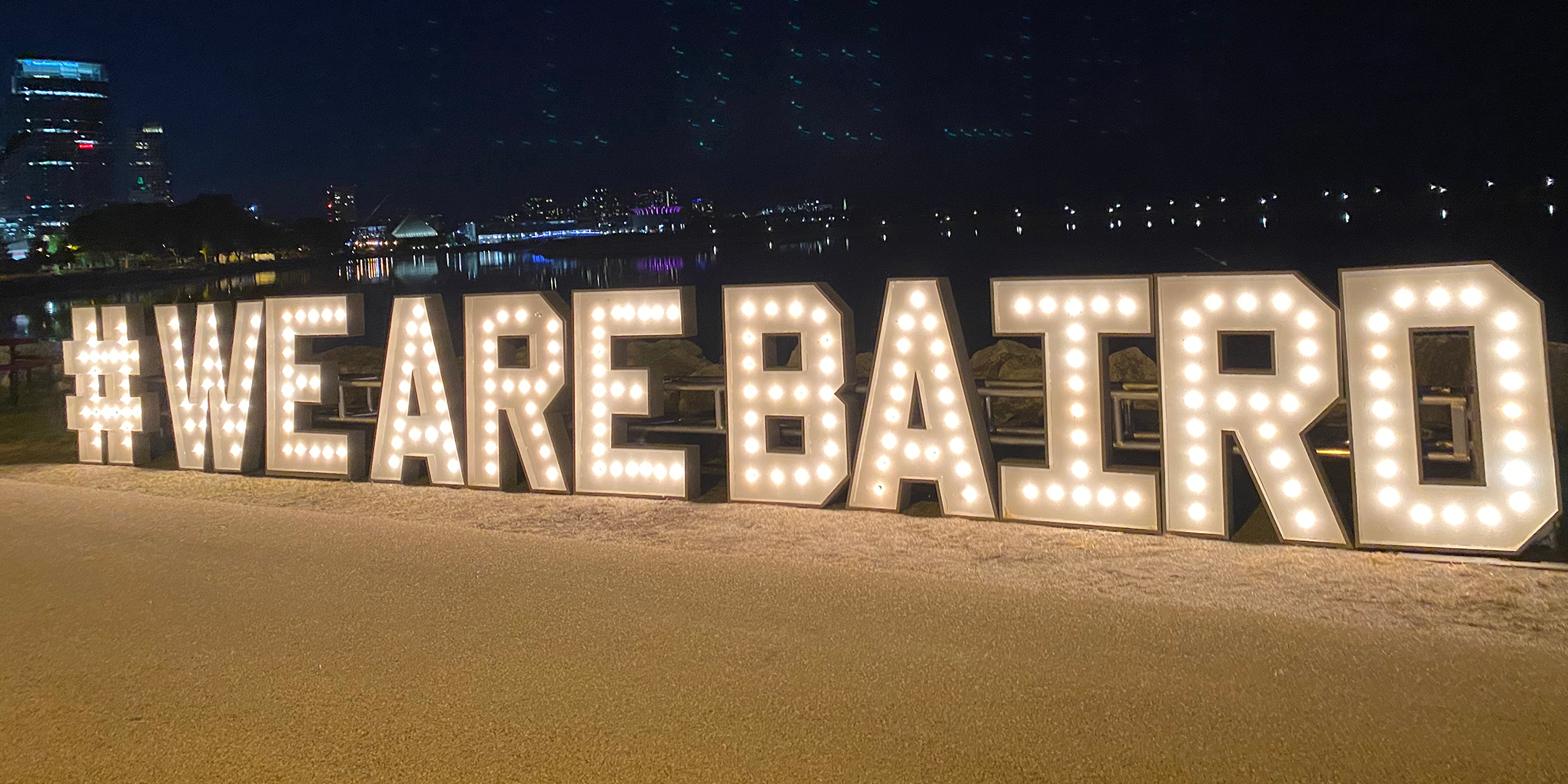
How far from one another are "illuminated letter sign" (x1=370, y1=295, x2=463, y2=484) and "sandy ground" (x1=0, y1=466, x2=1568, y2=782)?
192 cm

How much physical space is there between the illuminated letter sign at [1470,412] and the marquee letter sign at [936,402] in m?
0.01

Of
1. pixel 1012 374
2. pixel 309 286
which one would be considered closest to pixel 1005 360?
pixel 1012 374

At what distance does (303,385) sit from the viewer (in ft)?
34.9

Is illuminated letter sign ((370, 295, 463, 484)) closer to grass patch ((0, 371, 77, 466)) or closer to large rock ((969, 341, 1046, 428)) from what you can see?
grass patch ((0, 371, 77, 466))

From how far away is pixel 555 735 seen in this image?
14.8 ft

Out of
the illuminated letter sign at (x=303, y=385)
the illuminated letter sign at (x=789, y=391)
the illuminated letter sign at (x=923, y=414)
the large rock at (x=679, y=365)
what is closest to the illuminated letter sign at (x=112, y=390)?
the illuminated letter sign at (x=303, y=385)

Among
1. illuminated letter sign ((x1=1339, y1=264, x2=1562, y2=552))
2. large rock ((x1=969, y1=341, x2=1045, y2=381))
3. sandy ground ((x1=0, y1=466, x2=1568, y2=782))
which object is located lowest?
sandy ground ((x1=0, y1=466, x2=1568, y2=782))

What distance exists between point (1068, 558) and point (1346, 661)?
6.73 feet

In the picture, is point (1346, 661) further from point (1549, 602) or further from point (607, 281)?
point (607, 281)

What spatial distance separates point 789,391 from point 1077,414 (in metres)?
2.21

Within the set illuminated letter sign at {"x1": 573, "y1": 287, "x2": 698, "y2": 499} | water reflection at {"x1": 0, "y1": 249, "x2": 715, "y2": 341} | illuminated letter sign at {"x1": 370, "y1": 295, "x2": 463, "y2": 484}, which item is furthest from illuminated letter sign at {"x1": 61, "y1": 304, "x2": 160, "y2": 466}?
water reflection at {"x1": 0, "y1": 249, "x2": 715, "y2": 341}

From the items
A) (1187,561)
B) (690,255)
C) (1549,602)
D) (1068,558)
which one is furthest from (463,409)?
(690,255)

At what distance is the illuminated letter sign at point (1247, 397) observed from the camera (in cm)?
704

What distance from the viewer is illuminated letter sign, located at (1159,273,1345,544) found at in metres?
7.04
